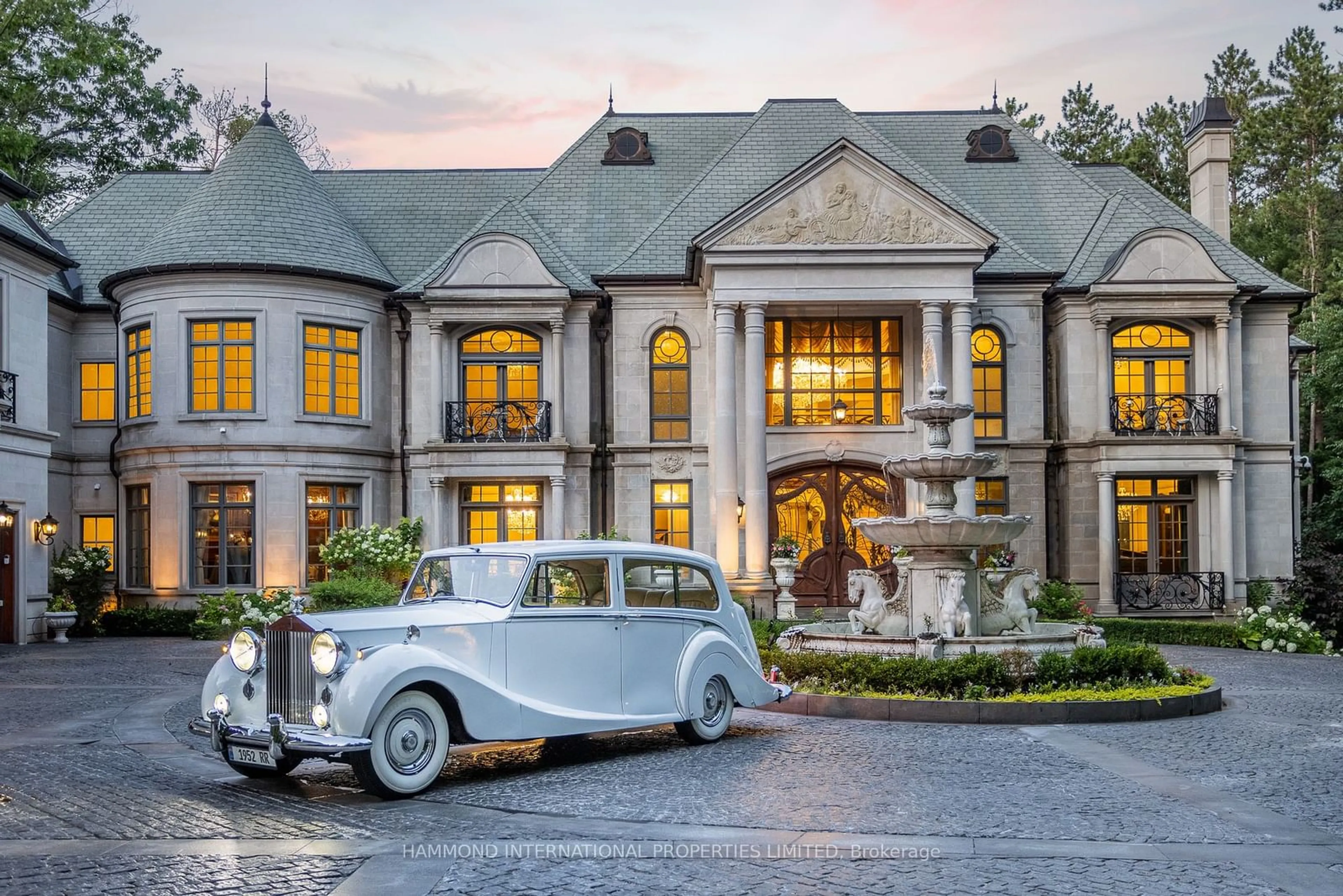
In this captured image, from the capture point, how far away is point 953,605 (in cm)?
1545

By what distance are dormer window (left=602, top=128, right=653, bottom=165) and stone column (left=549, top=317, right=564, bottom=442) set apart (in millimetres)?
6345

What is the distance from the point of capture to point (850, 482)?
27.2m

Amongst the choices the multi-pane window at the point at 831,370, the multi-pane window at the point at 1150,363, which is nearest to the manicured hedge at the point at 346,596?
the multi-pane window at the point at 831,370

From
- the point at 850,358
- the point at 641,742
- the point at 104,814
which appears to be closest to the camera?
the point at 104,814

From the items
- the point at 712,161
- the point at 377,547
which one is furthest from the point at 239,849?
the point at 712,161

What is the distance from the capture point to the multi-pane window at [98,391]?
93.5 feet

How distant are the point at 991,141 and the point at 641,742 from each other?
24.0 metres

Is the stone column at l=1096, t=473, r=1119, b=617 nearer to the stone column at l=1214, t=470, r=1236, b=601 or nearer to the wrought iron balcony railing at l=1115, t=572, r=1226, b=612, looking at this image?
the wrought iron balcony railing at l=1115, t=572, r=1226, b=612

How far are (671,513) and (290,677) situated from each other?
732 inches

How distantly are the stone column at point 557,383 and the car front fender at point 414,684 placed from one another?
1740cm

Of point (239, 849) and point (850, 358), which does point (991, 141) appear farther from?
point (239, 849)

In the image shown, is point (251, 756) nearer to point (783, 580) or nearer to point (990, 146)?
point (783, 580)

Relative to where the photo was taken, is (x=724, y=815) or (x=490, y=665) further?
(x=490, y=665)

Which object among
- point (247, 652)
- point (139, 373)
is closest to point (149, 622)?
point (139, 373)
